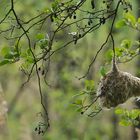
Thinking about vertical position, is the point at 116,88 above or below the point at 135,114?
below

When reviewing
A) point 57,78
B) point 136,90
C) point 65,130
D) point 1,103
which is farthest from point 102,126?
point 136,90

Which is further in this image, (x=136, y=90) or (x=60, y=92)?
(x=60, y=92)

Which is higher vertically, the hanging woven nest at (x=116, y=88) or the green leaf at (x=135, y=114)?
the green leaf at (x=135, y=114)

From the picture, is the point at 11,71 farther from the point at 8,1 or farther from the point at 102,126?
the point at 8,1

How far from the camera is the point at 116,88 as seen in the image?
9.60ft

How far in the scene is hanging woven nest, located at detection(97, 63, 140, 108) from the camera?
293cm

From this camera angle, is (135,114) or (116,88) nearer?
(116,88)

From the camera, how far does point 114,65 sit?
2.93 m

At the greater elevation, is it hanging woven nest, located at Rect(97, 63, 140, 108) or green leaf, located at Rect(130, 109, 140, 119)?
green leaf, located at Rect(130, 109, 140, 119)

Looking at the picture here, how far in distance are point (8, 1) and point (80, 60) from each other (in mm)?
5240

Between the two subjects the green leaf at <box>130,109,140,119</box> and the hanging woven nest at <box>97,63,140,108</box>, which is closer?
the hanging woven nest at <box>97,63,140,108</box>

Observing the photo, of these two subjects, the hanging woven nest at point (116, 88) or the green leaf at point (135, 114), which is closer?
the hanging woven nest at point (116, 88)

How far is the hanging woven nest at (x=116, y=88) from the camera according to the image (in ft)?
9.62

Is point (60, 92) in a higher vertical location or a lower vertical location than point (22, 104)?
lower
